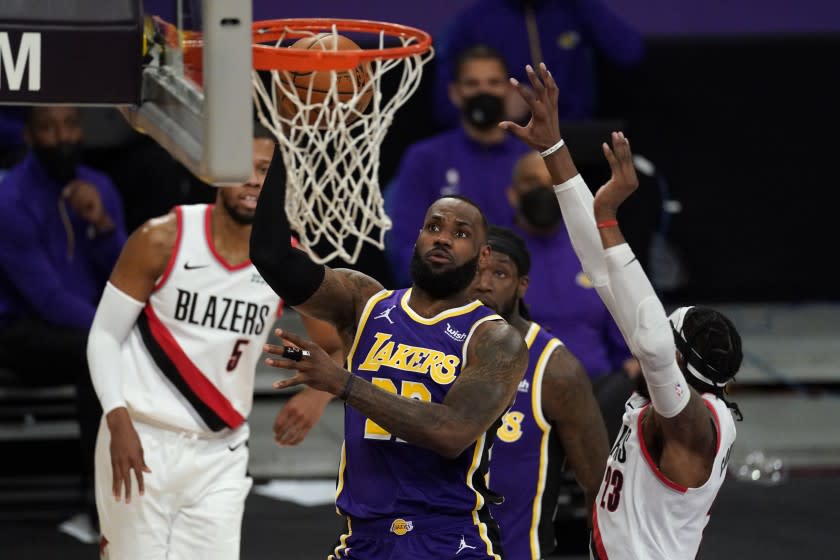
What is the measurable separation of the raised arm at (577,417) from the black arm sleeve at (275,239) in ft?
4.03

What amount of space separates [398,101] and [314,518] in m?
3.41

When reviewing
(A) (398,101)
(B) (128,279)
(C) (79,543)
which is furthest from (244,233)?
(C) (79,543)

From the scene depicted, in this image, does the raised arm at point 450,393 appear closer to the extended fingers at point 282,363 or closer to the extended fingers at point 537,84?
the extended fingers at point 282,363

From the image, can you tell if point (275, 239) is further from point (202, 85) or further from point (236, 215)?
point (236, 215)

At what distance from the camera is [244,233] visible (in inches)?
236

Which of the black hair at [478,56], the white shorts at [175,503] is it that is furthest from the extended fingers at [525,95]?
the black hair at [478,56]

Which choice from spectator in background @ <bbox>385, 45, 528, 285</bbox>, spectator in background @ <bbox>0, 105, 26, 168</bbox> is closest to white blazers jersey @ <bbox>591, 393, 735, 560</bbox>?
spectator in background @ <bbox>385, 45, 528, 285</bbox>

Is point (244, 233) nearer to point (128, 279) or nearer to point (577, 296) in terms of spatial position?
point (128, 279)

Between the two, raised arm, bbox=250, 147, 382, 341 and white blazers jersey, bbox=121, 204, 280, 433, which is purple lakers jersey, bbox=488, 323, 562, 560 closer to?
raised arm, bbox=250, 147, 382, 341

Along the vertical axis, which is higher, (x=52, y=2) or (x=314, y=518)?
(x=52, y=2)

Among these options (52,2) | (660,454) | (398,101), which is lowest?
(660,454)

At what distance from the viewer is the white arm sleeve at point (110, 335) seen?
18.6ft

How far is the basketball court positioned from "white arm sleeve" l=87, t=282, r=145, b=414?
2.44 ft

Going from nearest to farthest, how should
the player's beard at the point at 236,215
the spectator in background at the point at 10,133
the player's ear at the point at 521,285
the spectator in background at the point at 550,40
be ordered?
the player's ear at the point at 521,285 → the player's beard at the point at 236,215 → the spectator in background at the point at 10,133 → the spectator in background at the point at 550,40
